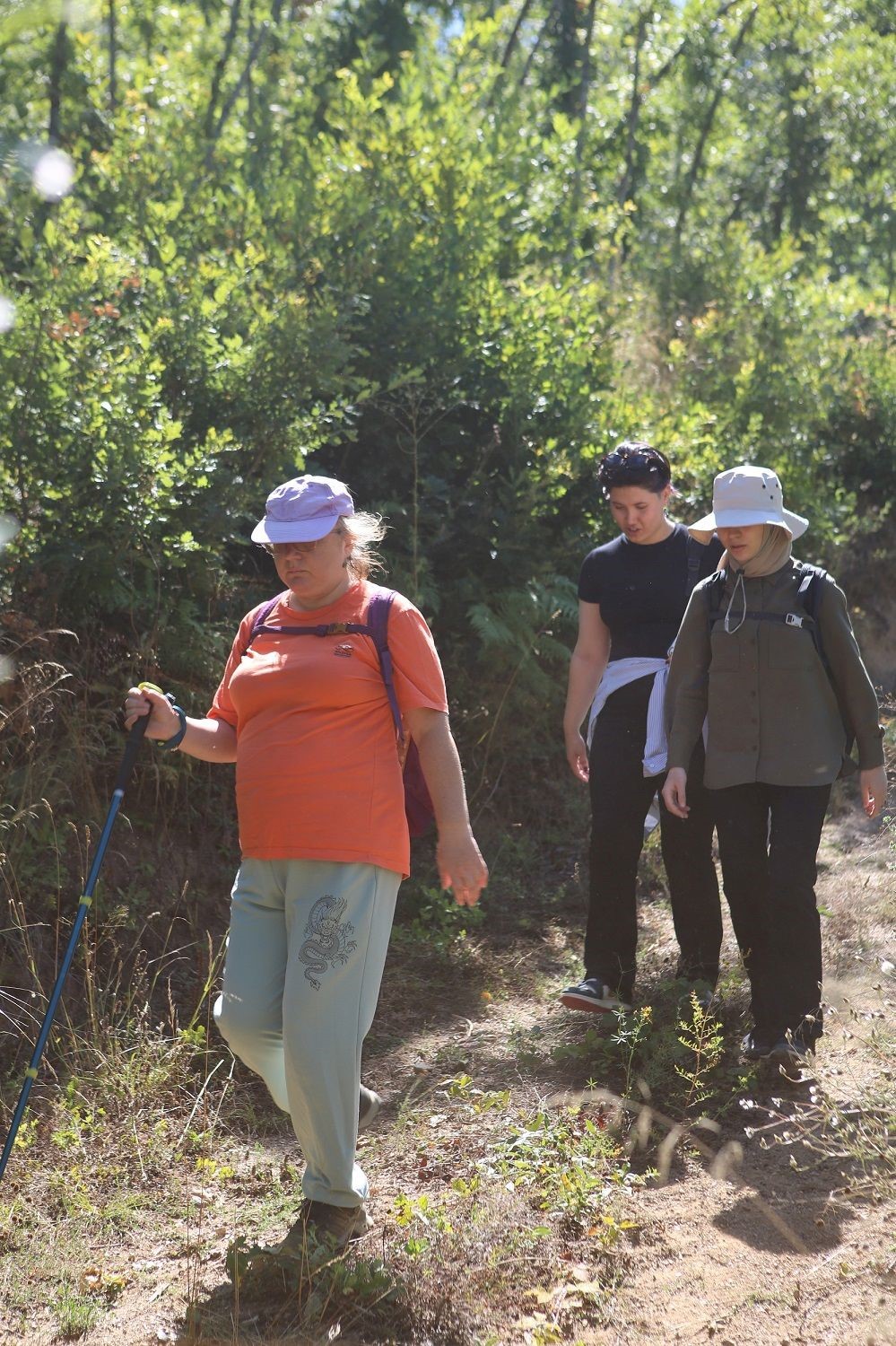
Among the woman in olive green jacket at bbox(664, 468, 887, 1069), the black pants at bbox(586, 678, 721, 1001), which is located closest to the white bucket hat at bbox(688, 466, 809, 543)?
the woman in olive green jacket at bbox(664, 468, 887, 1069)

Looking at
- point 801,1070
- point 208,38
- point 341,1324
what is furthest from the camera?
point 208,38

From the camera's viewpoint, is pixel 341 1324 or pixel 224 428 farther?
pixel 224 428

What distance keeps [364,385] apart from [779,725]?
382 cm

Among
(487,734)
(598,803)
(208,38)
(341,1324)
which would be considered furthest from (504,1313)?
(208,38)

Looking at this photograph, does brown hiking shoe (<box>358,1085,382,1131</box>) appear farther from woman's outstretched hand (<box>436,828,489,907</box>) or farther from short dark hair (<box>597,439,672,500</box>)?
short dark hair (<box>597,439,672,500</box>)

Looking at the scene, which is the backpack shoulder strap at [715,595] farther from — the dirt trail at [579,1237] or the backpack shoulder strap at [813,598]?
the dirt trail at [579,1237]

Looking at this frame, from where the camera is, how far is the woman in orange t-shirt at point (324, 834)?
11.2ft

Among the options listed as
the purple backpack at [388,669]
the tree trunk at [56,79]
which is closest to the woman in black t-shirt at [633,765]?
the purple backpack at [388,669]

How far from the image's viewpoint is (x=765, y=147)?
924 inches

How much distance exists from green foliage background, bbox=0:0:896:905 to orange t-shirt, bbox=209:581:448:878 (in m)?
1.47

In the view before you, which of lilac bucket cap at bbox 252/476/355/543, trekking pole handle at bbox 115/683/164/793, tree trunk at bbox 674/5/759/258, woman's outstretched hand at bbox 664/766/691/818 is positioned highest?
tree trunk at bbox 674/5/759/258

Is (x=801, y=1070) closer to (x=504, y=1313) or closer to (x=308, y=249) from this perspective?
(x=504, y=1313)

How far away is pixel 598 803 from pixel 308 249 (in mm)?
4781

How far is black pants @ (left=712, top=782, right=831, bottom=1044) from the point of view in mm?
4660
